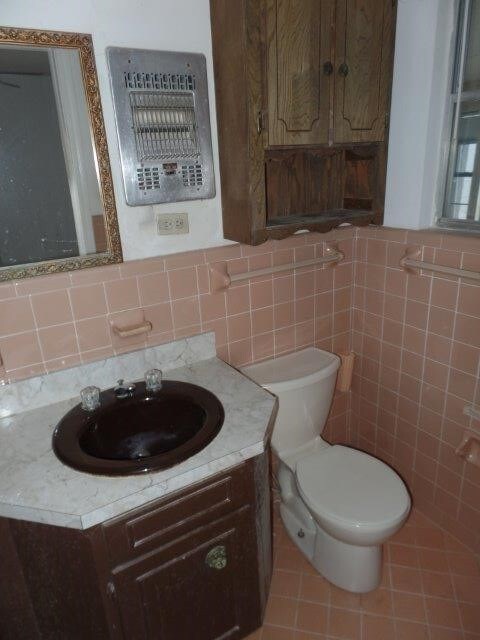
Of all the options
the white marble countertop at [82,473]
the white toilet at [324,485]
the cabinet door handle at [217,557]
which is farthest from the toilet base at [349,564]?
the white marble countertop at [82,473]

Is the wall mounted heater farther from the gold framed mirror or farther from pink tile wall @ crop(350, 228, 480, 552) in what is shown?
pink tile wall @ crop(350, 228, 480, 552)

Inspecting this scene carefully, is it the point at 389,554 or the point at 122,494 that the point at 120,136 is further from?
the point at 389,554

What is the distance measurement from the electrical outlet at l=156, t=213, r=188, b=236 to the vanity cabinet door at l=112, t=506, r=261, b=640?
0.91 metres

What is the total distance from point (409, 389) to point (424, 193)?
0.81 m

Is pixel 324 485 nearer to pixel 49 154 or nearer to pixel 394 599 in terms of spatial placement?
pixel 394 599

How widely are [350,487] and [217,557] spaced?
23.3 inches

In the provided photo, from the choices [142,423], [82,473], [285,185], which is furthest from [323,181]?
[82,473]

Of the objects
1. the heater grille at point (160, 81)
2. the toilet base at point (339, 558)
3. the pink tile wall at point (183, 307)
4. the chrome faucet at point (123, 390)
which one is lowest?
the toilet base at point (339, 558)

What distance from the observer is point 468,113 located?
149cm

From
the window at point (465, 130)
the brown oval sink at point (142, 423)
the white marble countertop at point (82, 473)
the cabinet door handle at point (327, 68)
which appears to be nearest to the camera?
the white marble countertop at point (82, 473)

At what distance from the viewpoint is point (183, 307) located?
1533 millimetres

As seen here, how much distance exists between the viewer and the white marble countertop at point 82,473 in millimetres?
967

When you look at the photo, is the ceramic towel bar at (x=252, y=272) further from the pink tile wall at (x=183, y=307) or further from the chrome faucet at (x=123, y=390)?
the chrome faucet at (x=123, y=390)

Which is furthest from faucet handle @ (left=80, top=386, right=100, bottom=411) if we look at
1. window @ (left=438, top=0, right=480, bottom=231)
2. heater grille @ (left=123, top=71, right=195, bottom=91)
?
window @ (left=438, top=0, right=480, bottom=231)
